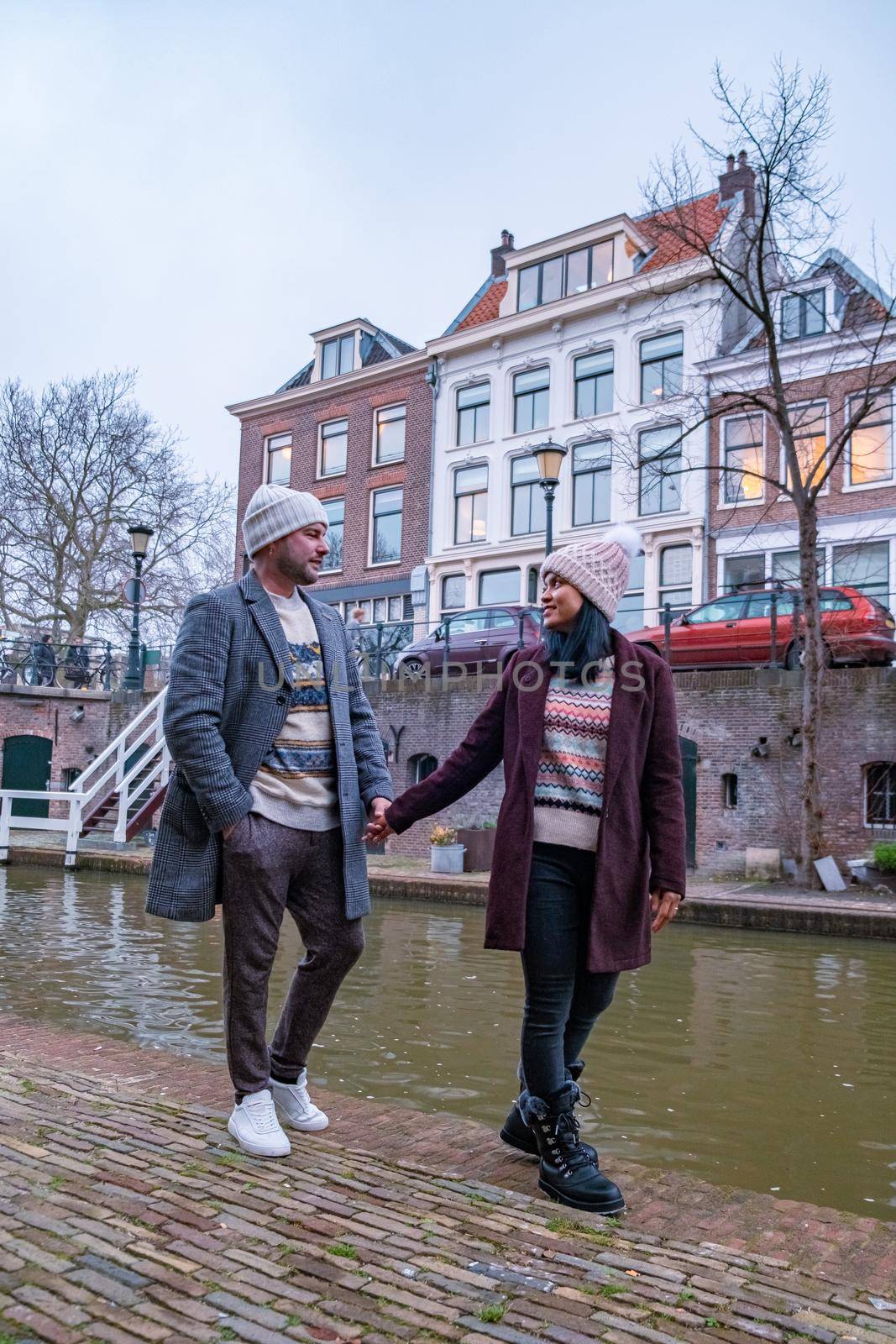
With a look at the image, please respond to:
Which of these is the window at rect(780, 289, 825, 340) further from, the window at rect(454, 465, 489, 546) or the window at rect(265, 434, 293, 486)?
the window at rect(265, 434, 293, 486)

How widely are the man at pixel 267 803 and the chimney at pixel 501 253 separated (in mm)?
27207

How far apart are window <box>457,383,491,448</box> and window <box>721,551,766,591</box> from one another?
23.7 ft

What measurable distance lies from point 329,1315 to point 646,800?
5.18 ft

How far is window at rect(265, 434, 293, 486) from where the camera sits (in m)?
30.5

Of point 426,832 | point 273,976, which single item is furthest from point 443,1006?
point 426,832

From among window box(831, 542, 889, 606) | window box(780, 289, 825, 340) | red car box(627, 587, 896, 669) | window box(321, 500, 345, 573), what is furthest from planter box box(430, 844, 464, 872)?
window box(321, 500, 345, 573)

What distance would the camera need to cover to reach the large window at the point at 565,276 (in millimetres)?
24859

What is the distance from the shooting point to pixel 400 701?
1908cm

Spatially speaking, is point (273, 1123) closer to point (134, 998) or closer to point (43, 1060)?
point (43, 1060)

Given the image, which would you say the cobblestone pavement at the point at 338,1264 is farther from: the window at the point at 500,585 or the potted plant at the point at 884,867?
the window at the point at 500,585

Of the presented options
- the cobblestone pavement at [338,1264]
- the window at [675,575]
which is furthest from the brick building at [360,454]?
the cobblestone pavement at [338,1264]

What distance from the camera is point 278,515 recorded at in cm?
335

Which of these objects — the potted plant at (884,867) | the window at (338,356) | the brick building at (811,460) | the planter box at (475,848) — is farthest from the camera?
the window at (338,356)

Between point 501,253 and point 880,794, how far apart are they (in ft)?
65.7
